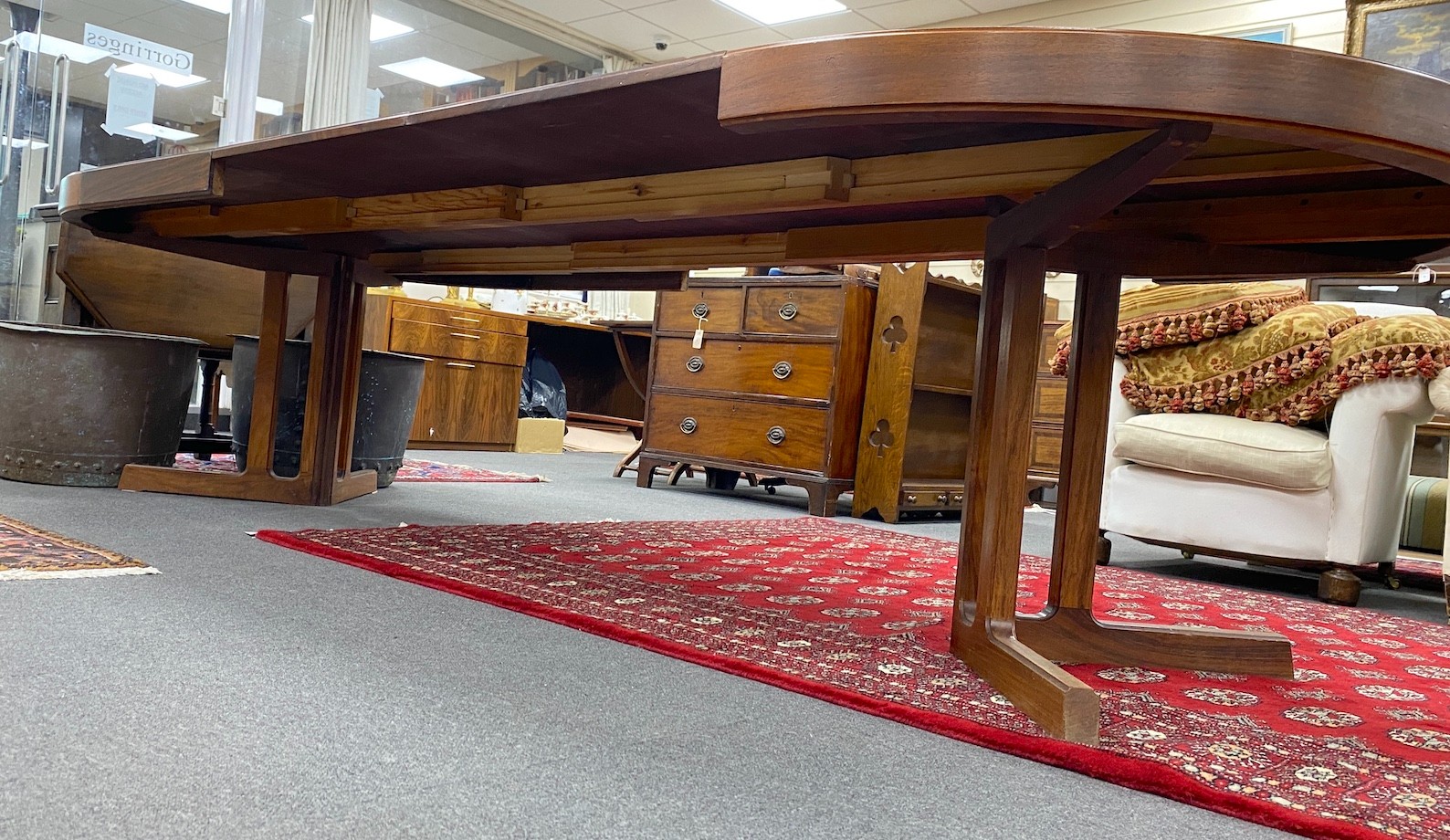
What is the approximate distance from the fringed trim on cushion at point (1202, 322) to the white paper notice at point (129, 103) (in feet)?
13.6

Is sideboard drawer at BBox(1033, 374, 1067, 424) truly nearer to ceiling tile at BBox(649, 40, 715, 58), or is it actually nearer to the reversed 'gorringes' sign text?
ceiling tile at BBox(649, 40, 715, 58)

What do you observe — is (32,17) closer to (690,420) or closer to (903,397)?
(690,420)

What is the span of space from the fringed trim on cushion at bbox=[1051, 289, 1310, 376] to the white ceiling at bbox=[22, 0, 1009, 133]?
111 inches

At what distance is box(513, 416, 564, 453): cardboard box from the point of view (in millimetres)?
5375

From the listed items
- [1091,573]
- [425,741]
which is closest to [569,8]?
[1091,573]

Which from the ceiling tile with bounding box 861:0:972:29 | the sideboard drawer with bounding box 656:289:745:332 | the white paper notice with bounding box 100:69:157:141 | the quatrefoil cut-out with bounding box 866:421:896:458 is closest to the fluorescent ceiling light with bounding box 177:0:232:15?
the white paper notice with bounding box 100:69:157:141

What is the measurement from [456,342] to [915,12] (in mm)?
3280

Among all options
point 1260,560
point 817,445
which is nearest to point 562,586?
point 1260,560

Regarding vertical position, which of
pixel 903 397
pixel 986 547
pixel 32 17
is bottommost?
pixel 986 547

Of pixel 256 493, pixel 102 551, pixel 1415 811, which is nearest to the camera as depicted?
pixel 1415 811

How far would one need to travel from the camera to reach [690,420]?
12.0 feet

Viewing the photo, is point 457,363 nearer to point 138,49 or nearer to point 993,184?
point 138,49

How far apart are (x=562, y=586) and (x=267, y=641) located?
491mm

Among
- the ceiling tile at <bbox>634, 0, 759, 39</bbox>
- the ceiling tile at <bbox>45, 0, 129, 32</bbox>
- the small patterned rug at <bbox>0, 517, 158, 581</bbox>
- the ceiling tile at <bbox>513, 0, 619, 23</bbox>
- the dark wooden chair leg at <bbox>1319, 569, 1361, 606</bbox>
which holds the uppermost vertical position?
the ceiling tile at <bbox>634, 0, 759, 39</bbox>
